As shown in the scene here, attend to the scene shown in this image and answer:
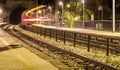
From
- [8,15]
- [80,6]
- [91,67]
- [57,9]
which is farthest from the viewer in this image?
[8,15]

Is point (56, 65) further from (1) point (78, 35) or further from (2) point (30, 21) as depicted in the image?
(2) point (30, 21)

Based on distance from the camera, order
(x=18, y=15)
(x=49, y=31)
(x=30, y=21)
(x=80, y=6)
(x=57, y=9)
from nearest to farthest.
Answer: (x=49, y=31) < (x=80, y=6) < (x=30, y=21) < (x=57, y=9) < (x=18, y=15)

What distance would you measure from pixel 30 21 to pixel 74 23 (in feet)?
56.1

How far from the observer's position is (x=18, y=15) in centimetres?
11862

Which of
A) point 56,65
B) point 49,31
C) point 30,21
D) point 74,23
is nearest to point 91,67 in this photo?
point 56,65

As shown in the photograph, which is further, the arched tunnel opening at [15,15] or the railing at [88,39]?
the arched tunnel opening at [15,15]

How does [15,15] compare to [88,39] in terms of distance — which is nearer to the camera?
[88,39]

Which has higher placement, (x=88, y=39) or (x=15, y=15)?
(x=88, y=39)

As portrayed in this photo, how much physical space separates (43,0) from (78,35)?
9546 centimetres

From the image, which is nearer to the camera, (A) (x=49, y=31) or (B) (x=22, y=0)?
(A) (x=49, y=31)

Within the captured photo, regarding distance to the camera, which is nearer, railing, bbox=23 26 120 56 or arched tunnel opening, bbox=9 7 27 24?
railing, bbox=23 26 120 56

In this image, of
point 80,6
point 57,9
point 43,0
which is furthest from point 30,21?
point 43,0

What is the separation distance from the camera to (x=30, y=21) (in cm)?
7488

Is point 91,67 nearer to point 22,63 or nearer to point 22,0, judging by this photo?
point 22,63
